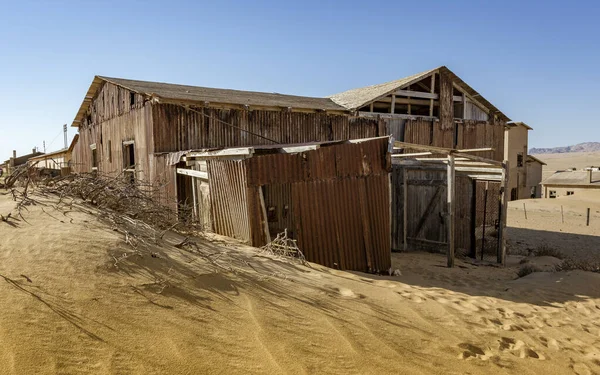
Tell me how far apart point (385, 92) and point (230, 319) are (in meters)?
14.9

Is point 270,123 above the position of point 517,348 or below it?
above

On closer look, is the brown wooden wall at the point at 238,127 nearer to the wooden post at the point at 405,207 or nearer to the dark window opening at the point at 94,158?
the wooden post at the point at 405,207

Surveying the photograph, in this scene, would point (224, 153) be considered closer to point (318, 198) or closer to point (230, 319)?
point (318, 198)

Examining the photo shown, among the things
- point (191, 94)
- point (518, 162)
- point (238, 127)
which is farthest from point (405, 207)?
point (518, 162)

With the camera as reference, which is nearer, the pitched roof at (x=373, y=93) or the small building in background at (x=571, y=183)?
the pitched roof at (x=373, y=93)

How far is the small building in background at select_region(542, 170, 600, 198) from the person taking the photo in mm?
32688

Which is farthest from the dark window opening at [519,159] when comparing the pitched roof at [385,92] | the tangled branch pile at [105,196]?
the tangled branch pile at [105,196]

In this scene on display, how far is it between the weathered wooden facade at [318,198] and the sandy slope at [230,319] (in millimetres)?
1960

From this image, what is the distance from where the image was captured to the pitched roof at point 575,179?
3276 centimetres

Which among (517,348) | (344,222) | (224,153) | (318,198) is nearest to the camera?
(517,348)

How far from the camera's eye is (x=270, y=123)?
1485 cm

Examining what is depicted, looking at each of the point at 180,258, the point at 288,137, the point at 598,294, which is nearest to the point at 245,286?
the point at 180,258

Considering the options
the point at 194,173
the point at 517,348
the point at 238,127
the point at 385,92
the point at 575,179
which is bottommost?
the point at 575,179

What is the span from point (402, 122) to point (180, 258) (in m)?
14.6
